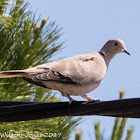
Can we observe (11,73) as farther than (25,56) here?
No

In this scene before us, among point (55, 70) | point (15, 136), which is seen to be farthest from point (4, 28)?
point (55, 70)

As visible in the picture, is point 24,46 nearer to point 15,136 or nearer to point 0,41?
point 0,41

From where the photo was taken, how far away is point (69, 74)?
2701mm

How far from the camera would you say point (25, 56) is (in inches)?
164

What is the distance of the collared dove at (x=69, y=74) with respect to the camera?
2637mm

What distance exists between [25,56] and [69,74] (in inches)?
59.9

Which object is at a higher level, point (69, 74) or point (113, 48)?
point (113, 48)

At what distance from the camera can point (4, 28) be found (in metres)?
4.27

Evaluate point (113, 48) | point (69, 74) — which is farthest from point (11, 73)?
point (113, 48)

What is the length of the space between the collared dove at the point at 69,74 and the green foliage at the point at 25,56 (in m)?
1.15

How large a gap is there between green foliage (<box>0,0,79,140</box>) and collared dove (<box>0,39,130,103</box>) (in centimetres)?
115

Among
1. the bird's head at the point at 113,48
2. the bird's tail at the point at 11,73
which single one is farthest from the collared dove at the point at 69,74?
the bird's head at the point at 113,48

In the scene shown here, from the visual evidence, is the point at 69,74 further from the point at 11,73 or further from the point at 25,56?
the point at 25,56

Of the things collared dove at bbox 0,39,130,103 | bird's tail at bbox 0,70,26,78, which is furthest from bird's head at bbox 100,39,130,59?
bird's tail at bbox 0,70,26,78
